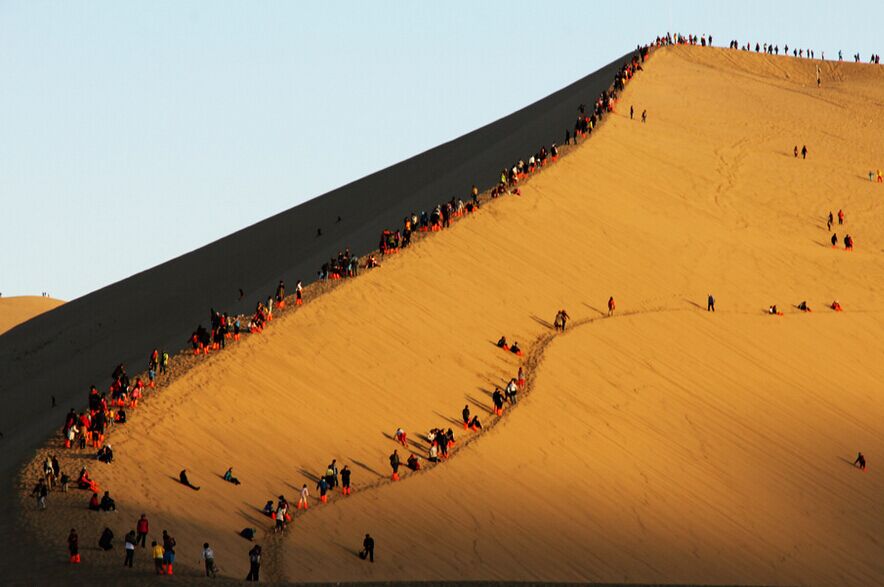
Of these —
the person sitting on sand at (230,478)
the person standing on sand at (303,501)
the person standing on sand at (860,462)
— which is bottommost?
the person standing on sand at (860,462)

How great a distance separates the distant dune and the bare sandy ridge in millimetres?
54216

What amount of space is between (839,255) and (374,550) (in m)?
31.2

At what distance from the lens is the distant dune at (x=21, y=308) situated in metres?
105

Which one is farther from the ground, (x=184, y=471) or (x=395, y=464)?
(x=184, y=471)

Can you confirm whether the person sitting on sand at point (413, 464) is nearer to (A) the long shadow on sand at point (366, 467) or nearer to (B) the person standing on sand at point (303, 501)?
(A) the long shadow on sand at point (366, 467)

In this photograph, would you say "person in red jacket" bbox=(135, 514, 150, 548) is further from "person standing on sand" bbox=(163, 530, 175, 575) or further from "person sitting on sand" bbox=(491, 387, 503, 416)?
"person sitting on sand" bbox=(491, 387, 503, 416)

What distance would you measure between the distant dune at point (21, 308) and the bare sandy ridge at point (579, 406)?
178ft

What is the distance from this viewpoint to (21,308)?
109 meters

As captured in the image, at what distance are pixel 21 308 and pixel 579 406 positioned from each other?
2941 inches

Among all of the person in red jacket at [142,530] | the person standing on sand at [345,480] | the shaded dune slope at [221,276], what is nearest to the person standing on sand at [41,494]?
the person in red jacket at [142,530]

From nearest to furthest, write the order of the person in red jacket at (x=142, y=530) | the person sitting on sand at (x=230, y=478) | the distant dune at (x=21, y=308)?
the person in red jacket at (x=142, y=530)
the person sitting on sand at (x=230, y=478)
the distant dune at (x=21, y=308)

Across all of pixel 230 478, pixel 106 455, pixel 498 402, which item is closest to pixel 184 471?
pixel 230 478

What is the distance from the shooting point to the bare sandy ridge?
108 feet

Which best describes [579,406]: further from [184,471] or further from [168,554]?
[168,554]
